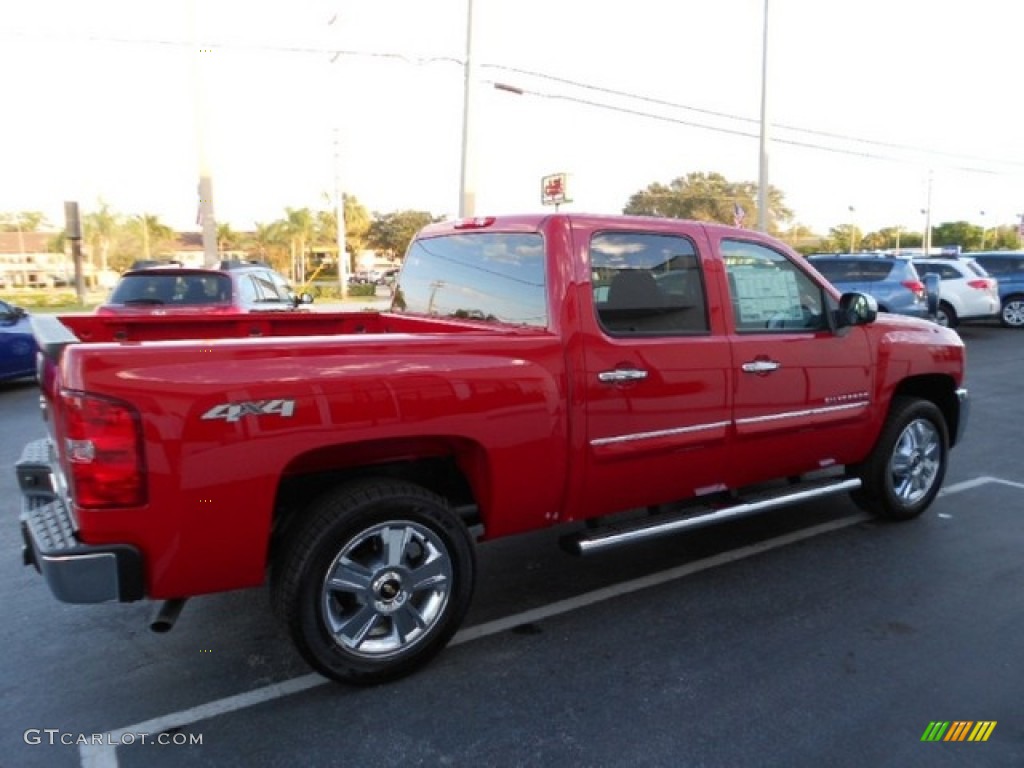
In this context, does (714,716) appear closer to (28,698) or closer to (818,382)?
(818,382)

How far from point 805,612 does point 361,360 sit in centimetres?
251

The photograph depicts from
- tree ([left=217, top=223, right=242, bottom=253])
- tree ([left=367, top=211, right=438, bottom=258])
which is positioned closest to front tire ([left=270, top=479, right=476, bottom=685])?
tree ([left=217, top=223, right=242, bottom=253])

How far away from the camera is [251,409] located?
2768 mm

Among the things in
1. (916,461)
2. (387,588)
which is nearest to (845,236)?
(916,461)

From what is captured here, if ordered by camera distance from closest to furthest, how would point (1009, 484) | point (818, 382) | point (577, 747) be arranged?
point (577, 747)
point (818, 382)
point (1009, 484)

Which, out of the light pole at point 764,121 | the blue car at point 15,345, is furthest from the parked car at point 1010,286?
the blue car at point 15,345

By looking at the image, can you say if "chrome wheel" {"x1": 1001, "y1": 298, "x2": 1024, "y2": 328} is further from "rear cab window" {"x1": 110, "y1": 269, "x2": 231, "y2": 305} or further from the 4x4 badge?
the 4x4 badge

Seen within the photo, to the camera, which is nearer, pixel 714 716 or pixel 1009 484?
pixel 714 716

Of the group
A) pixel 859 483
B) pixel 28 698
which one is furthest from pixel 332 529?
pixel 859 483

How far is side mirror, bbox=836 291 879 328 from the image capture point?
4516 millimetres

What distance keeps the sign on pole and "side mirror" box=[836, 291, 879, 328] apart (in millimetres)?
9003

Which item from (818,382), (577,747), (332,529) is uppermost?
(818,382)

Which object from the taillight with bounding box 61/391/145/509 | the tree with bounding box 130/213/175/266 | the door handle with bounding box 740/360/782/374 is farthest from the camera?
the tree with bounding box 130/213/175/266

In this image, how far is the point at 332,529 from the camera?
118 inches
